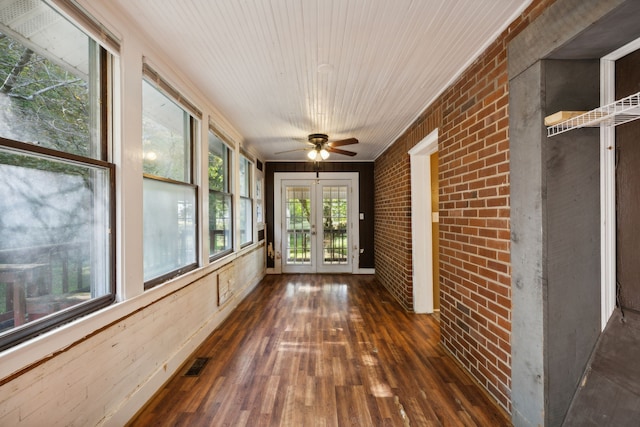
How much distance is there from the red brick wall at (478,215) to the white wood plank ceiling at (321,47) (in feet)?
0.71

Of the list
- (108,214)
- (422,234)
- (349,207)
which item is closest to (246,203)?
(349,207)

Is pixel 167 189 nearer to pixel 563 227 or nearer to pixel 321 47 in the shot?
pixel 321 47

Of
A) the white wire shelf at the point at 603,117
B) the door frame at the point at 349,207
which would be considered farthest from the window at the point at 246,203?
the white wire shelf at the point at 603,117

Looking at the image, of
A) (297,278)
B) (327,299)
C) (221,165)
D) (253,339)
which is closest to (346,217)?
(297,278)

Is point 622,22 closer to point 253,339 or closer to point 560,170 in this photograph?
point 560,170

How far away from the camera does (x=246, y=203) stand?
4.55 meters

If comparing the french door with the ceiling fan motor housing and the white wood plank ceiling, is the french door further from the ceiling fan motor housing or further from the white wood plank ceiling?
the white wood plank ceiling

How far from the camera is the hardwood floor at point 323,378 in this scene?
167cm

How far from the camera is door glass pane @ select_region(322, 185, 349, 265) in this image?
18.7 feet

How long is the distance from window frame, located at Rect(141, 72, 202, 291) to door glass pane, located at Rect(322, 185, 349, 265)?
3.31 metres

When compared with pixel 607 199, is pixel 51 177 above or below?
above

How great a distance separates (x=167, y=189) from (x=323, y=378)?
1.98m

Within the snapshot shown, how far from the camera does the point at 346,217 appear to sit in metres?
5.72

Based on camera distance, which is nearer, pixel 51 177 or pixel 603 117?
pixel 603 117
